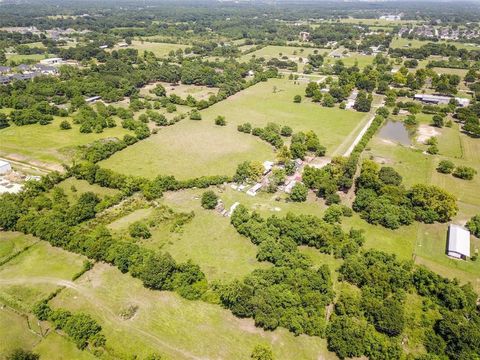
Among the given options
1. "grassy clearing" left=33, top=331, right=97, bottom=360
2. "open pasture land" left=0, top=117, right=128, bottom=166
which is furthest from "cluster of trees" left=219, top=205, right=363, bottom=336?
"open pasture land" left=0, top=117, right=128, bottom=166

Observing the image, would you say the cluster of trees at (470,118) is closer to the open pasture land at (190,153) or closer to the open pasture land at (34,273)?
the open pasture land at (190,153)

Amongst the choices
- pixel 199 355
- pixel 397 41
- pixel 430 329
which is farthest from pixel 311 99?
pixel 397 41

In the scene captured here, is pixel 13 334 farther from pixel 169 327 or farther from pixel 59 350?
pixel 169 327

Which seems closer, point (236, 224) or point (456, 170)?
point (236, 224)

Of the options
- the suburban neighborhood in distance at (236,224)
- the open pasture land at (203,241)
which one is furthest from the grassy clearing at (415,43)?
the open pasture land at (203,241)

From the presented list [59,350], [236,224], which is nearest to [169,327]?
[59,350]

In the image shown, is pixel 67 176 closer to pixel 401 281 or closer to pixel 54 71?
pixel 401 281
